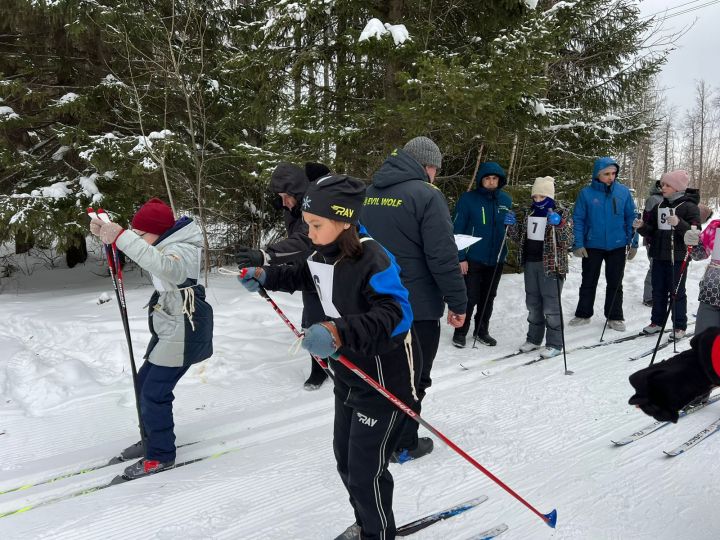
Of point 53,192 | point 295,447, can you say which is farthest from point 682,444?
point 53,192

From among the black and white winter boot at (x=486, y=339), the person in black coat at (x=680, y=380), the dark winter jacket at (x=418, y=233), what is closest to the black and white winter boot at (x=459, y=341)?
the black and white winter boot at (x=486, y=339)

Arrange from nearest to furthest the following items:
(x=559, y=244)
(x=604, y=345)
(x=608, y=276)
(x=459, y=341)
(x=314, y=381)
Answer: (x=314, y=381) → (x=559, y=244) → (x=604, y=345) → (x=459, y=341) → (x=608, y=276)

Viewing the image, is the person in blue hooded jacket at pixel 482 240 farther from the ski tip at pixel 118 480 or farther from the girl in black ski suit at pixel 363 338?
the ski tip at pixel 118 480

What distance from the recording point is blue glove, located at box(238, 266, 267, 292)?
96.8 inches

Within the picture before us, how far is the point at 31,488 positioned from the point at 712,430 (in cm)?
482

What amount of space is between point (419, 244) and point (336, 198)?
5.02ft

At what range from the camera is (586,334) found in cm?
636

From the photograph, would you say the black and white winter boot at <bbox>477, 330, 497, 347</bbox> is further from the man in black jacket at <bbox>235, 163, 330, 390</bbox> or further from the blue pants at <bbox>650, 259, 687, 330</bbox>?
the man in black jacket at <bbox>235, 163, 330, 390</bbox>

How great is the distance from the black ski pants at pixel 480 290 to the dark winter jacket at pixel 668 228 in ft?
6.42

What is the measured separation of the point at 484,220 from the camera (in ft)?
19.5

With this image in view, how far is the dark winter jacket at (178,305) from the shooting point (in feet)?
10.5

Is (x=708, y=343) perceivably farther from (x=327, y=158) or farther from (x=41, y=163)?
(x=41, y=163)

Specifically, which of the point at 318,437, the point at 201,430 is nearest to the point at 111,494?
the point at 201,430

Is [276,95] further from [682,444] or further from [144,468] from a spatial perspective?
[682,444]
